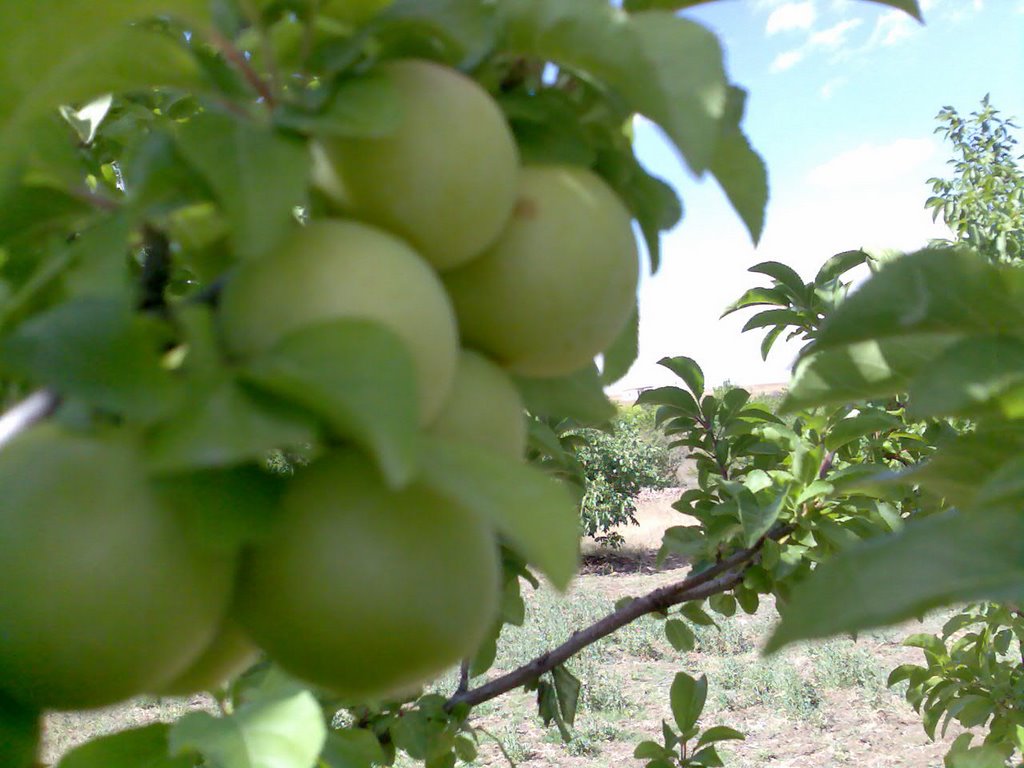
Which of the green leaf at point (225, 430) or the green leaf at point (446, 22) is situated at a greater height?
the green leaf at point (446, 22)

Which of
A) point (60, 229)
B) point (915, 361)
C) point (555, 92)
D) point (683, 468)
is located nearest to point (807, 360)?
point (915, 361)

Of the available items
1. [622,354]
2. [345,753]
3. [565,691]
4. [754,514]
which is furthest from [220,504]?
[565,691]

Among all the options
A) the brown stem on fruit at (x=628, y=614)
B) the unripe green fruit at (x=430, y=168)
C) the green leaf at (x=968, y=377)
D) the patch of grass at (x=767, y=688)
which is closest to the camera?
the unripe green fruit at (x=430, y=168)

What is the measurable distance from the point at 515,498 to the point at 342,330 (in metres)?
0.10

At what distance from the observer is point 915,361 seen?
0.74 m

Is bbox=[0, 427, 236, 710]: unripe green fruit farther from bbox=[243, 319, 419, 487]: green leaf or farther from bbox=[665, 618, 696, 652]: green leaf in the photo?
bbox=[665, 618, 696, 652]: green leaf

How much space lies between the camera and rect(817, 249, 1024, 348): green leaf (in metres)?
0.59

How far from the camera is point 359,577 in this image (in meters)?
0.41

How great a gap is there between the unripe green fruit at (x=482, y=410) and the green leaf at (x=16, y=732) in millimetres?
264

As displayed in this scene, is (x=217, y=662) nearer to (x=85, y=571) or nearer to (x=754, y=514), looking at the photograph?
(x=85, y=571)

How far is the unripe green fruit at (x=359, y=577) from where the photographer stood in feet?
1.34

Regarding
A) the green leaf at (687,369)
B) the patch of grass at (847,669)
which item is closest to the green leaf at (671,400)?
the green leaf at (687,369)

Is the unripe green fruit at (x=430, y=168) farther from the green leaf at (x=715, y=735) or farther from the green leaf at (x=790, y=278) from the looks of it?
the green leaf at (x=715, y=735)

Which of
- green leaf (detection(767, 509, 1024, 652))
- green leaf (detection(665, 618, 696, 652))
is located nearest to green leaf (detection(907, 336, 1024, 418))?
green leaf (detection(767, 509, 1024, 652))
